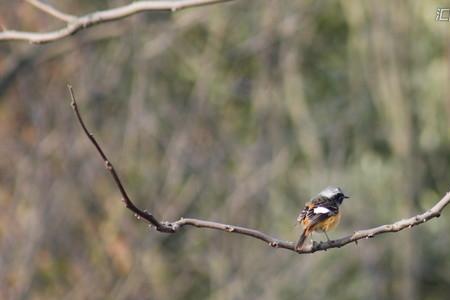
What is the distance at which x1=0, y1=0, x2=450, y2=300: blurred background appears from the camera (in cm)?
1241

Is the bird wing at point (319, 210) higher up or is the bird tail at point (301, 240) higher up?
the bird wing at point (319, 210)

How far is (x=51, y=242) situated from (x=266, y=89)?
2967 millimetres

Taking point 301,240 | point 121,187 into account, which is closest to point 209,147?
point 301,240

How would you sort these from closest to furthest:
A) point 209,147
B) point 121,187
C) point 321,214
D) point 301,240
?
point 121,187, point 301,240, point 321,214, point 209,147

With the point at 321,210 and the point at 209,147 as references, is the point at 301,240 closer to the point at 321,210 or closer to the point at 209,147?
the point at 321,210

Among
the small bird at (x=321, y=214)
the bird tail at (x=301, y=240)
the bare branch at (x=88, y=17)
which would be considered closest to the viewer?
the bird tail at (x=301, y=240)

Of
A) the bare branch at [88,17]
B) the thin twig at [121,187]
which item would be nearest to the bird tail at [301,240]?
the thin twig at [121,187]

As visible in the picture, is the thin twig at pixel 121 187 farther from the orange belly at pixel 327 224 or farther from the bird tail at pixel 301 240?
the orange belly at pixel 327 224

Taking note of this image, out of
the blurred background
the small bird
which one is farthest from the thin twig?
the blurred background

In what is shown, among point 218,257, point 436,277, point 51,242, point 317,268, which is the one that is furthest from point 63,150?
point 436,277

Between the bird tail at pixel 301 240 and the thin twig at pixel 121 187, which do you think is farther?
the bird tail at pixel 301 240

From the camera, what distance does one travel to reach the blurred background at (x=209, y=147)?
1241 centimetres

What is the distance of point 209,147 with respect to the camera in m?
13.2

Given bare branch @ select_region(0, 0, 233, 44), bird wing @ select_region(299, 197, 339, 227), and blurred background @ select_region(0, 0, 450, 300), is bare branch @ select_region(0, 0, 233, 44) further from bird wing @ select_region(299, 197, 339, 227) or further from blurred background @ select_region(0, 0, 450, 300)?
blurred background @ select_region(0, 0, 450, 300)
